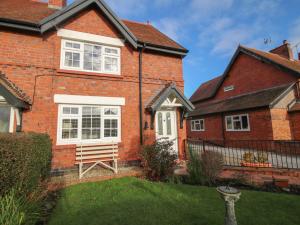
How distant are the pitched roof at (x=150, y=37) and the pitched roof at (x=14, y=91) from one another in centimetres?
588

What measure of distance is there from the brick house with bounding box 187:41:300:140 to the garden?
929 cm

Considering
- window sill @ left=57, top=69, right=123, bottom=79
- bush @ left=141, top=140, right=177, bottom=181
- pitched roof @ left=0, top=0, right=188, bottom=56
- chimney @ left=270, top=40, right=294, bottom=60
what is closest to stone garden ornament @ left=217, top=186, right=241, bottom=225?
bush @ left=141, top=140, right=177, bottom=181

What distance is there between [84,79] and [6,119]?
3461 millimetres

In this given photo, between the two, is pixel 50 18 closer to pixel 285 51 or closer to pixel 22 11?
pixel 22 11

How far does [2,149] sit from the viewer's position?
10.9 ft

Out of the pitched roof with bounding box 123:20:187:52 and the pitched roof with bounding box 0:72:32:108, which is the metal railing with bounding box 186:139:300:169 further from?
the pitched roof with bounding box 0:72:32:108

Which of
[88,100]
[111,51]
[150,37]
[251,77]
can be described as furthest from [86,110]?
[251,77]

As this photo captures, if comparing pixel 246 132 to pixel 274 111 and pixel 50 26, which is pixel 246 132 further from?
pixel 50 26

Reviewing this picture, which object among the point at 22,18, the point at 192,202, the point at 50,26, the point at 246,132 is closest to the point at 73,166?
the point at 192,202

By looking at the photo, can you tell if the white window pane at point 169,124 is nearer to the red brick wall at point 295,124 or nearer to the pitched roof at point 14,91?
the pitched roof at point 14,91

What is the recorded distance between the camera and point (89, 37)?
8.38m

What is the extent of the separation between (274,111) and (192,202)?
38.1 ft

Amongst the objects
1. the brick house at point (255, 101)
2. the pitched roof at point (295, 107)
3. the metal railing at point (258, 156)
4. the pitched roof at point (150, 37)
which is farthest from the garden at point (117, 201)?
the pitched roof at point (295, 107)

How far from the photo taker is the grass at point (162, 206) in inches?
143
